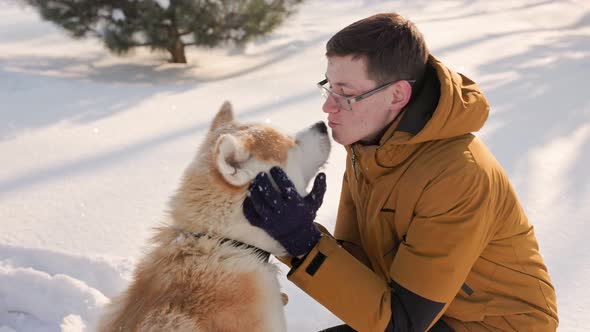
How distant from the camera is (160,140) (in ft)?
13.9

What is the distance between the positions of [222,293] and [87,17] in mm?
6773

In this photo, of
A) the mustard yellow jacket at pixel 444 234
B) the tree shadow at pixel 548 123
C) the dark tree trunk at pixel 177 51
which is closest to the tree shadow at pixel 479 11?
the tree shadow at pixel 548 123

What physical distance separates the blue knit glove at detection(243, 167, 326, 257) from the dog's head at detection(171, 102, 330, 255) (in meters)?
0.08

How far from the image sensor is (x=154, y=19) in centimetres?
676

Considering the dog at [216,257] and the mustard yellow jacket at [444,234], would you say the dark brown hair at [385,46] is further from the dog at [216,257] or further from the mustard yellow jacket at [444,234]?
the dog at [216,257]

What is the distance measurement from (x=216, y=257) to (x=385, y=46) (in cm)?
88

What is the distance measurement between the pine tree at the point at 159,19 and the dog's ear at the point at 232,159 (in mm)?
5773

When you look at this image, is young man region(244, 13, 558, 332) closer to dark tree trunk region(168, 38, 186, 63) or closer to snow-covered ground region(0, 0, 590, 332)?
snow-covered ground region(0, 0, 590, 332)

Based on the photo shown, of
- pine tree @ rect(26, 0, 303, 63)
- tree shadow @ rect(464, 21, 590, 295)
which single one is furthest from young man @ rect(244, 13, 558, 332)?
pine tree @ rect(26, 0, 303, 63)

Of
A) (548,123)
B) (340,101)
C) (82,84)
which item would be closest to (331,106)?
(340,101)

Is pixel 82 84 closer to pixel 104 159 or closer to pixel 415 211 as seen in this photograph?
pixel 104 159

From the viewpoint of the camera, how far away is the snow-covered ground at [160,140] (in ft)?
8.12

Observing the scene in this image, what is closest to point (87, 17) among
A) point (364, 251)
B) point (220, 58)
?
point (220, 58)

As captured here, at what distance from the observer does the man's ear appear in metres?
1.50
